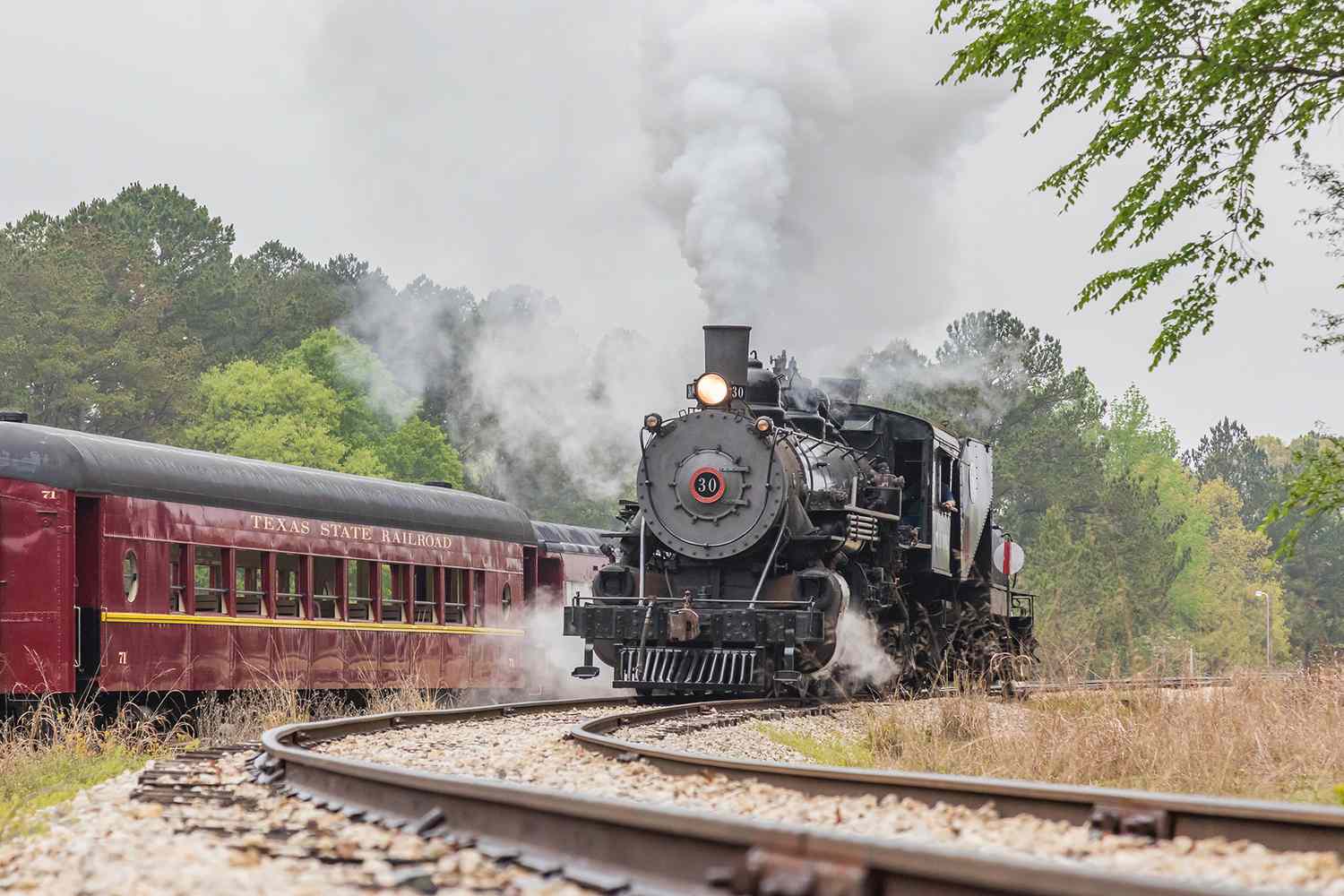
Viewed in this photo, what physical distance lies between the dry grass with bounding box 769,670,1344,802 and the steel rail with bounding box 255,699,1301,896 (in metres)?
4.15

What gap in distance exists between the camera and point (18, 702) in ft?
41.8

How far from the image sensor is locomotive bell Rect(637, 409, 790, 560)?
15125 mm

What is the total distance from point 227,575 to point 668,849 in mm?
10970

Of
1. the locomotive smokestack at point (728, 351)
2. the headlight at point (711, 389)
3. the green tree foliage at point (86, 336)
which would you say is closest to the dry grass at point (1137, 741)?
the headlight at point (711, 389)

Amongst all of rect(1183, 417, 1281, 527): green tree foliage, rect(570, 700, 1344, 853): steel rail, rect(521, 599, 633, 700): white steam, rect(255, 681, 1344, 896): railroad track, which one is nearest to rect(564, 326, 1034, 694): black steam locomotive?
rect(521, 599, 633, 700): white steam

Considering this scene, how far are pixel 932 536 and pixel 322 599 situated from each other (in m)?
6.04

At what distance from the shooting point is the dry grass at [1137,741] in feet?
28.8

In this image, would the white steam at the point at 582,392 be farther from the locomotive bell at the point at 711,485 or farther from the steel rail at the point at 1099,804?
the steel rail at the point at 1099,804

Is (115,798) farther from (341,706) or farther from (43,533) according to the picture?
(341,706)

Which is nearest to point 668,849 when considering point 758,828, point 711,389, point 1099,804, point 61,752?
point 758,828

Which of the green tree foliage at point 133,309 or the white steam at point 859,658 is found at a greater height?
the green tree foliage at point 133,309

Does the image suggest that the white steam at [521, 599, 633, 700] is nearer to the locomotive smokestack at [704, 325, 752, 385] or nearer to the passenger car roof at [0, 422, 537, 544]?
the passenger car roof at [0, 422, 537, 544]

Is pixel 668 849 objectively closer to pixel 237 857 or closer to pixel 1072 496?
pixel 237 857

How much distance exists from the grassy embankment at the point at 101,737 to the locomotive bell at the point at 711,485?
281cm
